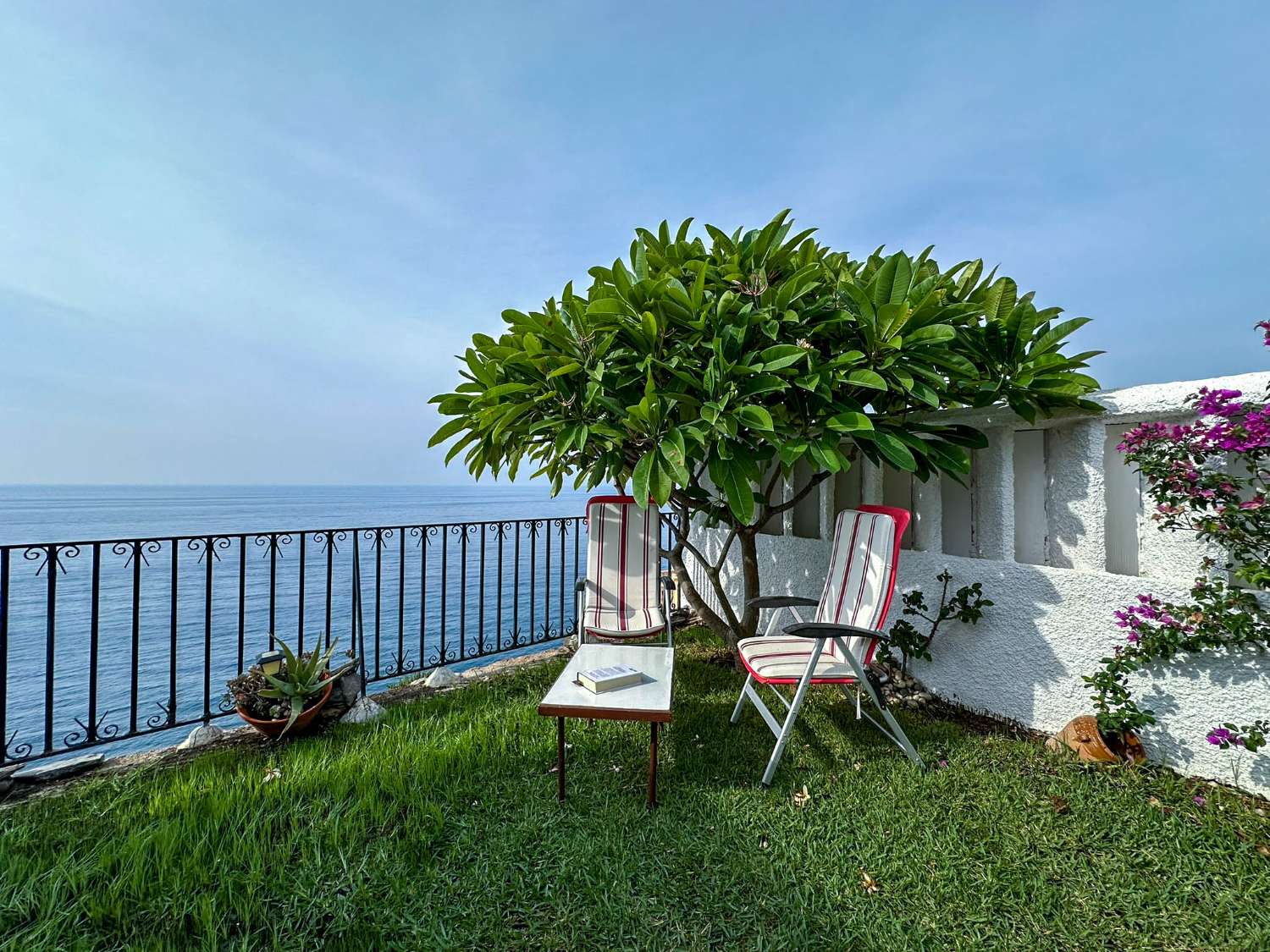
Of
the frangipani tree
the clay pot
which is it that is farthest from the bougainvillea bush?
the frangipani tree

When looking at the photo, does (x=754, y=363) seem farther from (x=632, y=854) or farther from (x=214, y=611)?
(x=214, y=611)

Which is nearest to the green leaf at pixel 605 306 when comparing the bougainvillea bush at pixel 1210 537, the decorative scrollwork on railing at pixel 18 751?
the bougainvillea bush at pixel 1210 537

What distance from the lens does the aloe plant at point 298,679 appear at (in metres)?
3.36

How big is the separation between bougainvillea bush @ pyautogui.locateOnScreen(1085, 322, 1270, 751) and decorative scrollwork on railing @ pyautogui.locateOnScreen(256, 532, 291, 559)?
529 cm

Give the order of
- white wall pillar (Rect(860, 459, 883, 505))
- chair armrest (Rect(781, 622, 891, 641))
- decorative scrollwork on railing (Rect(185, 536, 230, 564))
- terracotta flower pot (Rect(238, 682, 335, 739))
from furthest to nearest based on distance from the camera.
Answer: white wall pillar (Rect(860, 459, 883, 505)) → decorative scrollwork on railing (Rect(185, 536, 230, 564)) → terracotta flower pot (Rect(238, 682, 335, 739)) → chair armrest (Rect(781, 622, 891, 641))

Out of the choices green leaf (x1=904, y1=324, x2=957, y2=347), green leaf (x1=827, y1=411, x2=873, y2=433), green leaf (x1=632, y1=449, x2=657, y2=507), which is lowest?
green leaf (x1=632, y1=449, x2=657, y2=507)

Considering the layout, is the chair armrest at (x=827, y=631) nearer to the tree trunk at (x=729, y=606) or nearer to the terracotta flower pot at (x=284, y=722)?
the tree trunk at (x=729, y=606)

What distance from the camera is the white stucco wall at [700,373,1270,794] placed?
239cm

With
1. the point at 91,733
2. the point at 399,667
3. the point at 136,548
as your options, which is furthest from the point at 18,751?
the point at 399,667

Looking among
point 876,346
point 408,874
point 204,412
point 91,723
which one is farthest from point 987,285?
point 204,412

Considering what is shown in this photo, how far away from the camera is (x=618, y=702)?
96.1 inches

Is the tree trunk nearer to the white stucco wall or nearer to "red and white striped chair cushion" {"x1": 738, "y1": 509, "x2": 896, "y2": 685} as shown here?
"red and white striped chair cushion" {"x1": 738, "y1": 509, "x2": 896, "y2": 685}

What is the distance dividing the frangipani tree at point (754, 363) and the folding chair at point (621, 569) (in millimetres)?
988

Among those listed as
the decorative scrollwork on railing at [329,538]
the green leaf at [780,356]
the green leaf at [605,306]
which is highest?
the green leaf at [605,306]
